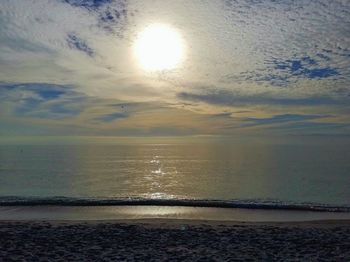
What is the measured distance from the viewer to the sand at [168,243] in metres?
14.8

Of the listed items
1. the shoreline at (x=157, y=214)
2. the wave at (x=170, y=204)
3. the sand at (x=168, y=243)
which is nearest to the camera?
the sand at (x=168, y=243)

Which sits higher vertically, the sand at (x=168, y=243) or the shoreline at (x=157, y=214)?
the shoreline at (x=157, y=214)

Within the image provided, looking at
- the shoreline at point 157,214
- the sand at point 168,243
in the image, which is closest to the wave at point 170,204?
the shoreline at point 157,214

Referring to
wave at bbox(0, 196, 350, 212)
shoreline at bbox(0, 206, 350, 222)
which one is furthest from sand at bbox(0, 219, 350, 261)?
wave at bbox(0, 196, 350, 212)

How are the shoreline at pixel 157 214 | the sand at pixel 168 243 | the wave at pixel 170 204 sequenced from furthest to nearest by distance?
the wave at pixel 170 204 → the shoreline at pixel 157 214 → the sand at pixel 168 243

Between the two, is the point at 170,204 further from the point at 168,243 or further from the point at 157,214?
the point at 168,243

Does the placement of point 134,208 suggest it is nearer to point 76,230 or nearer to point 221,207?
point 221,207

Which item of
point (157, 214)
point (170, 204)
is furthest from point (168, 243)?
point (170, 204)

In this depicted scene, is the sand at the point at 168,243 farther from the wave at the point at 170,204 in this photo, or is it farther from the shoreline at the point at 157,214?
the wave at the point at 170,204

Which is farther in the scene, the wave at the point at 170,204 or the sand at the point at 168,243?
the wave at the point at 170,204

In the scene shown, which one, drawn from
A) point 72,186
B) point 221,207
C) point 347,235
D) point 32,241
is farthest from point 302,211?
point 72,186

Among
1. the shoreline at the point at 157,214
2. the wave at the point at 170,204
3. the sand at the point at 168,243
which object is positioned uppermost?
the wave at the point at 170,204

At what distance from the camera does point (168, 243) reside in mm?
17484

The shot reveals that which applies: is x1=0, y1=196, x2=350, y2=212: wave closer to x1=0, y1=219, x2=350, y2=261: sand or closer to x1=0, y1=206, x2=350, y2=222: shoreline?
x1=0, y1=206, x2=350, y2=222: shoreline
